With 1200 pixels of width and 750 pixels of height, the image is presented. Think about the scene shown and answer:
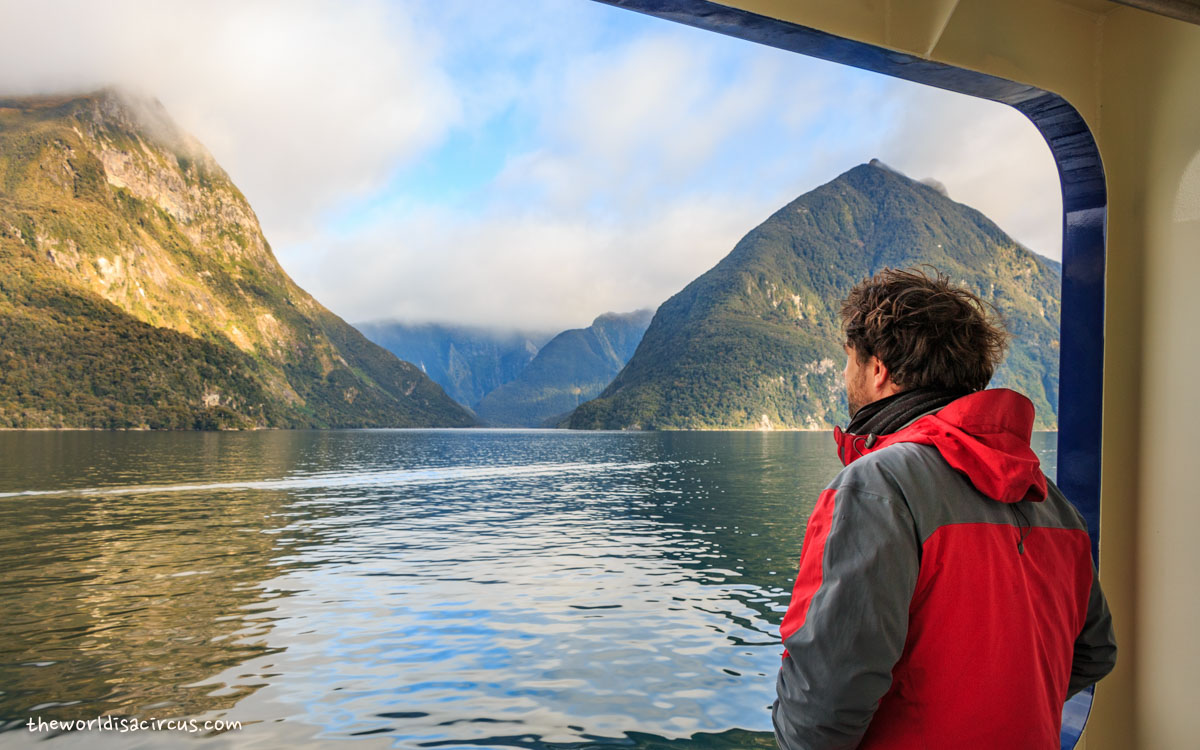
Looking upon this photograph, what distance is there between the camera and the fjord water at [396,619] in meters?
6.51

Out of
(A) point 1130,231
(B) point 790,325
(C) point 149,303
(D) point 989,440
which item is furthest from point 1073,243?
(B) point 790,325

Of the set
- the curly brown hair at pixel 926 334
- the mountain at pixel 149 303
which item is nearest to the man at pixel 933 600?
the curly brown hair at pixel 926 334

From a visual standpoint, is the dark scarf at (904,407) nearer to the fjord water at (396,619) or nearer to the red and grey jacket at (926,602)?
the red and grey jacket at (926,602)

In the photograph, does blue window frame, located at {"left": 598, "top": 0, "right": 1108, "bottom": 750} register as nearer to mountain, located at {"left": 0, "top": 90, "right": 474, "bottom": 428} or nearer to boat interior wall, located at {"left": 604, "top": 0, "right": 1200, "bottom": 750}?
boat interior wall, located at {"left": 604, "top": 0, "right": 1200, "bottom": 750}

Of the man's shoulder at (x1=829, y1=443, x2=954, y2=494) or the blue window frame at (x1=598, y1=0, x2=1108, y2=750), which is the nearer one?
the man's shoulder at (x1=829, y1=443, x2=954, y2=494)

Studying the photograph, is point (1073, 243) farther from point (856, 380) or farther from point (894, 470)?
point (894, 470)

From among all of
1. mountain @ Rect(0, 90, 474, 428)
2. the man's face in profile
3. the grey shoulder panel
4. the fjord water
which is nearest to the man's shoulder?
the grey shoulder panel

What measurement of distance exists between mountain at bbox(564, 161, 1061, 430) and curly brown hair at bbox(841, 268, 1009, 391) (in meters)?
123

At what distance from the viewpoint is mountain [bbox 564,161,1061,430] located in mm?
136500

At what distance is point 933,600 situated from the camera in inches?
48.0

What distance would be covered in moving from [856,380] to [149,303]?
13772cm

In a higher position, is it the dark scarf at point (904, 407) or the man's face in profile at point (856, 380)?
the man's face in profile at point (856, 380)

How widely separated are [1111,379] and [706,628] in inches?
279

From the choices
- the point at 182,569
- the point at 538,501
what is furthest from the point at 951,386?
the point at 538,501
